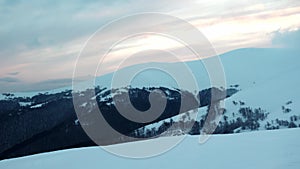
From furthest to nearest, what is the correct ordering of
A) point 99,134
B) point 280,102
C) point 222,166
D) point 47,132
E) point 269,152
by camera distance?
1. point 280,102
2. point 47,132
3. point 99,134
4. point 269,152
5. point 222,166

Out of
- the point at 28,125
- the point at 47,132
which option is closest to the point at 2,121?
the point at 28,125

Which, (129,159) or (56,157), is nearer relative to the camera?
(129,159)

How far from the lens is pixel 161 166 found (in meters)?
5.31

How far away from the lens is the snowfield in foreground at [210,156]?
4934 mm

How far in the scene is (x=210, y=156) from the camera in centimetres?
558

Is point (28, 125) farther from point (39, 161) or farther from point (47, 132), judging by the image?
point (39, 161)

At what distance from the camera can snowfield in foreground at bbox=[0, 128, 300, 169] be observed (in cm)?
493

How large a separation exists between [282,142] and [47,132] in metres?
26.5


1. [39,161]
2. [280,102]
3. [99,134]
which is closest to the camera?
[39,161]

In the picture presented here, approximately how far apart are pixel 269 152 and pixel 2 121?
31.2 metres

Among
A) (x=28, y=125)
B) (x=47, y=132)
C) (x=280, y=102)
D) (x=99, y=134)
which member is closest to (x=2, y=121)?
(x=28, y=125)

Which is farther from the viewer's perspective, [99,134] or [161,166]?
[99,134]

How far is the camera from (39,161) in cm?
678

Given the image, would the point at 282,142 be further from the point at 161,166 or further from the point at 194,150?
the point at 161,166
